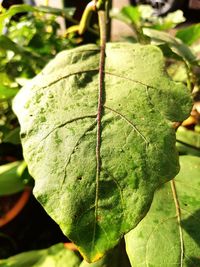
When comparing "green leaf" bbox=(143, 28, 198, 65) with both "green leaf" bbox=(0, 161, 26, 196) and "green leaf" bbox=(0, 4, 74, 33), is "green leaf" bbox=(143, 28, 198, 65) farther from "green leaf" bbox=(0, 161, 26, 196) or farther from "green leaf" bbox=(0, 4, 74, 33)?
"green leaf" bbox=(0, 161, 26, 196)

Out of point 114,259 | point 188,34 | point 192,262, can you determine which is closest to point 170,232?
point 192,262

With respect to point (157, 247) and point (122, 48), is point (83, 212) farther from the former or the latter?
point (122, 48)

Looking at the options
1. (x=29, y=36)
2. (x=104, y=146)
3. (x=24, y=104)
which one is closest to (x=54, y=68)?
(x=24, y=104)

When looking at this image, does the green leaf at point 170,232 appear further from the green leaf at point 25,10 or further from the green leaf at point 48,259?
the green leaf at point 25,10

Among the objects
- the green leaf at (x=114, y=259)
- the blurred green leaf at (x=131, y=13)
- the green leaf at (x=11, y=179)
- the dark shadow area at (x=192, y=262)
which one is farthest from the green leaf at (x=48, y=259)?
the blurred green leaf at (x=131, y=13)

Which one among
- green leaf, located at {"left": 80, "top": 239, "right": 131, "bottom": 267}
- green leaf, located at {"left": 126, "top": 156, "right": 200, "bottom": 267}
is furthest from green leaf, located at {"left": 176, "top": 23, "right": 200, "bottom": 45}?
green leaf, located at {"left": 80, "top": 239, "right": 131, "bottom": 267}
